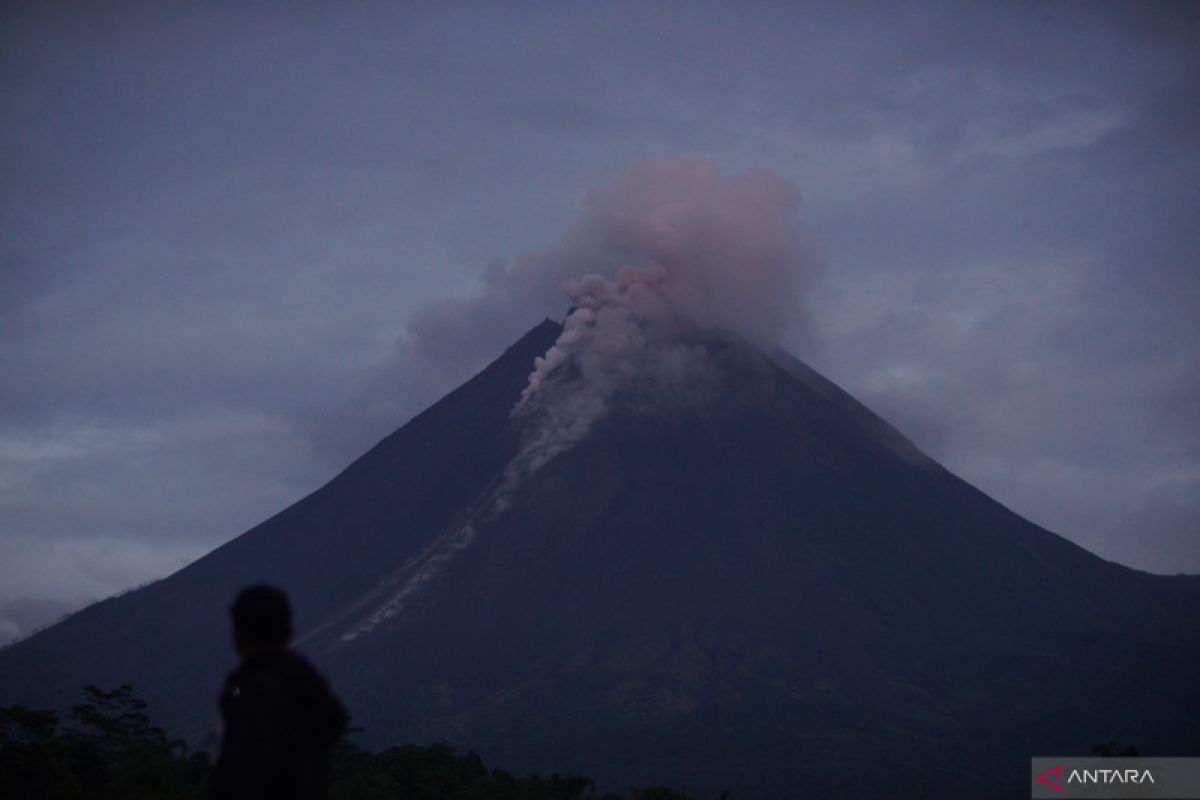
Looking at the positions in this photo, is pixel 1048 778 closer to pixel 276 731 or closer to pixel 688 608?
pixel 276 731

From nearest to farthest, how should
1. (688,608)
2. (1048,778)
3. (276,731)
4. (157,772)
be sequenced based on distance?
(276,731), (1048,778), (157,772), (688,608)

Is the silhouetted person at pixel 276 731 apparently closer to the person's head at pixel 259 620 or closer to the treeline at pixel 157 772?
the person's head at pixel 259 620

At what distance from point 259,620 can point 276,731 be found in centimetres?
54

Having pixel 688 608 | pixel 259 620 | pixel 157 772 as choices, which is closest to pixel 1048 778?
pixel 157 772

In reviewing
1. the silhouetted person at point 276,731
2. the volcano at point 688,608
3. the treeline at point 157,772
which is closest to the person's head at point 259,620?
the silhouetted person at point 276,731

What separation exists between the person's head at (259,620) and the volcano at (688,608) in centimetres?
9708

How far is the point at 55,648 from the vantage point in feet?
517

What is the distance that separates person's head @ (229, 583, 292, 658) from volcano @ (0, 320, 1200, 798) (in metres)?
97.1

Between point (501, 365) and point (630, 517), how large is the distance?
39.9 m

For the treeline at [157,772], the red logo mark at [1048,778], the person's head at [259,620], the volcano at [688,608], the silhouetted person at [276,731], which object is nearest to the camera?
the silhouetted person at [276,731]

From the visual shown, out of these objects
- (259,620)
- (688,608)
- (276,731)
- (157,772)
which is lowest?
(276,731)

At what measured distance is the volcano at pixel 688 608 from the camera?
115250 millimetres

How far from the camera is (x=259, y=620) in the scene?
21.2ft

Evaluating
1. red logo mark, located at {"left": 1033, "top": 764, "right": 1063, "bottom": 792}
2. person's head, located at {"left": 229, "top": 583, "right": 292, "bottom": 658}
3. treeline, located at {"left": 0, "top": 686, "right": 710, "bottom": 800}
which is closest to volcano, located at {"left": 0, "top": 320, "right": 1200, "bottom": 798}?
treeline, located at {"left": 0, "top": 686, "right": 710, "bottom": 800}
